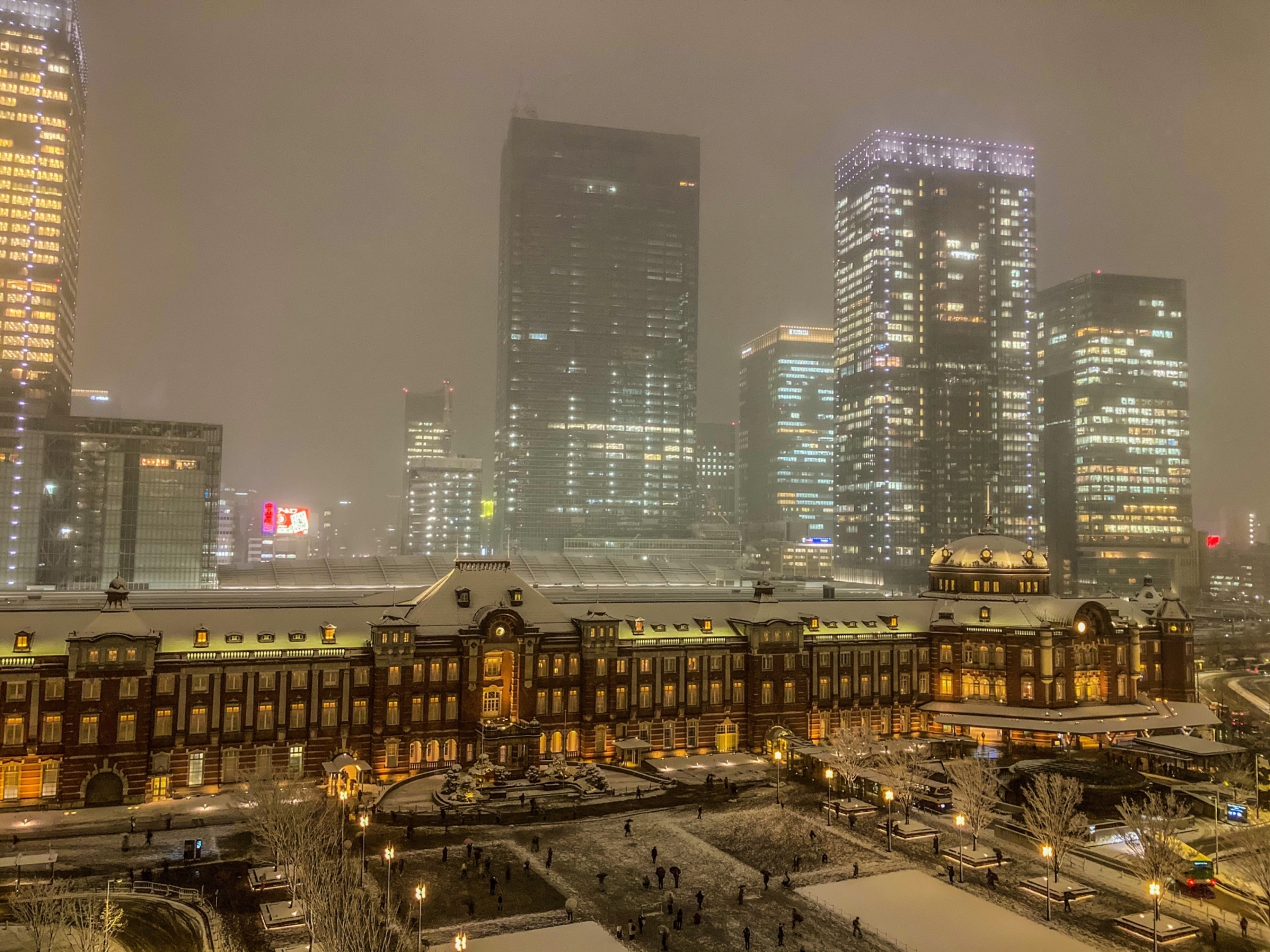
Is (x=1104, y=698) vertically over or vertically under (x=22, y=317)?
under

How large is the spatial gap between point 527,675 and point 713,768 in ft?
73.5

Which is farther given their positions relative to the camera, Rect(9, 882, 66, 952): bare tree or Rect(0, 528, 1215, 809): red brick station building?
Rect(0, 528, 1215, 809): red brick station building

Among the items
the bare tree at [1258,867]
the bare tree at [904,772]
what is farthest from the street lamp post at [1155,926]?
the bare tree at [904,772]

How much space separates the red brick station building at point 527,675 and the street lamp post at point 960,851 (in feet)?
109

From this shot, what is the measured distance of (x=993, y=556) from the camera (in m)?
126

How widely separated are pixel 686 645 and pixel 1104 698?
55010 mm

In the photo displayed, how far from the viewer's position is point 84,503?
179 meters

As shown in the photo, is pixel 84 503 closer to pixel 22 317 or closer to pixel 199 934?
Result: pixel 22 317

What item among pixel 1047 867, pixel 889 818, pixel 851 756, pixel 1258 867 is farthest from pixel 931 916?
pixel 851 756

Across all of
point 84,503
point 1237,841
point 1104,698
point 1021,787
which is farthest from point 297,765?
point 84,503

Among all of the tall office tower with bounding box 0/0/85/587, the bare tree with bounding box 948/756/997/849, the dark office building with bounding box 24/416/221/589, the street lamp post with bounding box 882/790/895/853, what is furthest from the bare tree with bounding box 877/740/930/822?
the tall office tower with bounding box 0/0/85/587

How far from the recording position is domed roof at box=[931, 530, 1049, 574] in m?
126

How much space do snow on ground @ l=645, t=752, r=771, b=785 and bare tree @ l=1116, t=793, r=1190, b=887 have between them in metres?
35.0

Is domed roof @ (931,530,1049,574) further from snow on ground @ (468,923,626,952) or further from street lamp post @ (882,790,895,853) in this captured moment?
snow on ground @ (468,923,626,952)
